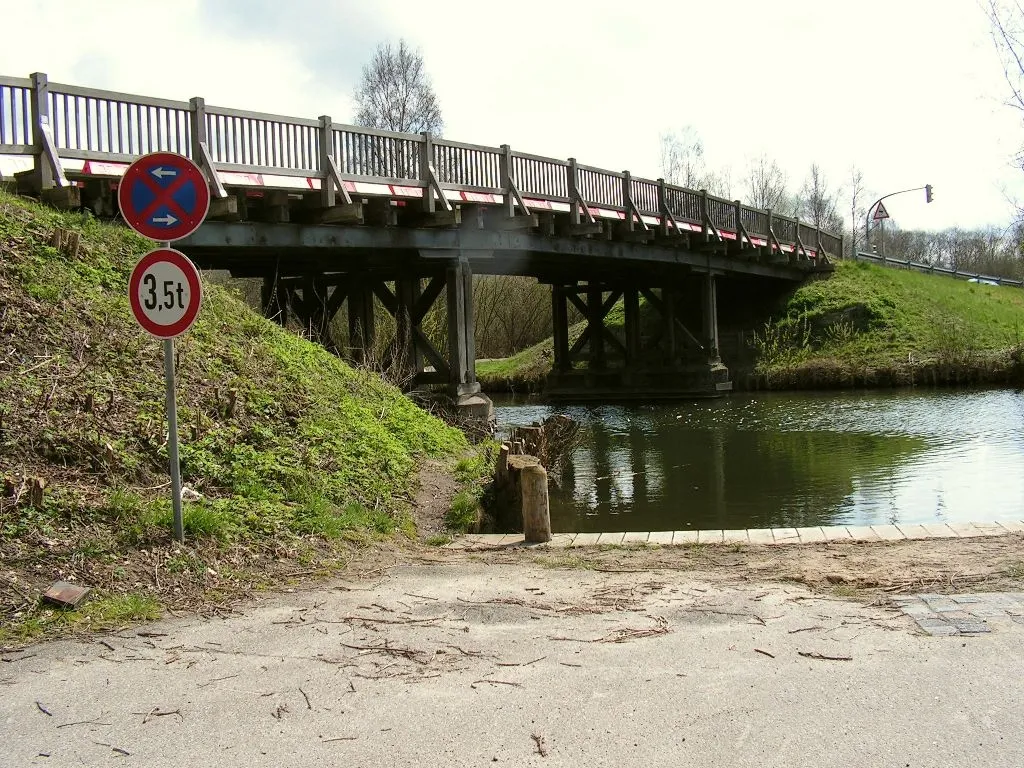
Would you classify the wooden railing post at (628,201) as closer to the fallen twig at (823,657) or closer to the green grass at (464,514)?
the green grass at (464,514)

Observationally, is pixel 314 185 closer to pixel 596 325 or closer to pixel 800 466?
pixel 800 466

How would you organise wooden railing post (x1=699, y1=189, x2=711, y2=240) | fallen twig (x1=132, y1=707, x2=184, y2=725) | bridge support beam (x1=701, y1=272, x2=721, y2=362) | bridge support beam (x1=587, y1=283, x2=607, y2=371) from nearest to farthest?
fallen twig (x1=132, y1=707, x2=184, y2=725)
wooden railing post (x1=699, y1=189, x2=711, y2=240)
bridge support beam (x1=701, y1=272, x2=721, y2=362)
bridge support beam (x1=587, y1=283, x2=607, y2=371)

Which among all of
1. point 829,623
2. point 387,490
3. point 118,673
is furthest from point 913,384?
point 118,673

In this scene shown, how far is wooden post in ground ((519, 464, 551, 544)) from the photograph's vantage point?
24.6 feet

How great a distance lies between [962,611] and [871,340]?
32337mm

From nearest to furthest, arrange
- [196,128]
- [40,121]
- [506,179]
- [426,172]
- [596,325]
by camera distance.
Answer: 1. [40,121]
2. [196,128]
3. [426,172]
4. [506,179]
5. [596,325]

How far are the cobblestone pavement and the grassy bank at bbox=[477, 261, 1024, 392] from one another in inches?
1084

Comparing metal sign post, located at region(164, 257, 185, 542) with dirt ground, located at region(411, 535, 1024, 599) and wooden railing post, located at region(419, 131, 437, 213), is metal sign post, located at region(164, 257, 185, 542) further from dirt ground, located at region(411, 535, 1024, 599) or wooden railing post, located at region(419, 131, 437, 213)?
wooden railing post, located at region(419, 131, 437, 213)

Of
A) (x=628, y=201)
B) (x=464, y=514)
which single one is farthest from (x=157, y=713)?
(x=628, y=201)

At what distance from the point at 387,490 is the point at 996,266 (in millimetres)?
79251

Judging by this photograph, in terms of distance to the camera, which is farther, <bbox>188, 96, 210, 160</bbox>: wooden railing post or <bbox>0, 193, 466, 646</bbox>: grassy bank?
<bbox>188, 96, 210, 160</bbox>: wooden railing post

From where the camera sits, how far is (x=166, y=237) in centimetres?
606

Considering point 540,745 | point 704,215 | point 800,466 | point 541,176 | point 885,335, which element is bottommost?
point 800,466

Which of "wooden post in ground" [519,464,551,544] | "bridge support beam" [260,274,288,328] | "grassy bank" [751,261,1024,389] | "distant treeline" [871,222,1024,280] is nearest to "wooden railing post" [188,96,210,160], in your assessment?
"bridge support beam" [260,274,288,328]
